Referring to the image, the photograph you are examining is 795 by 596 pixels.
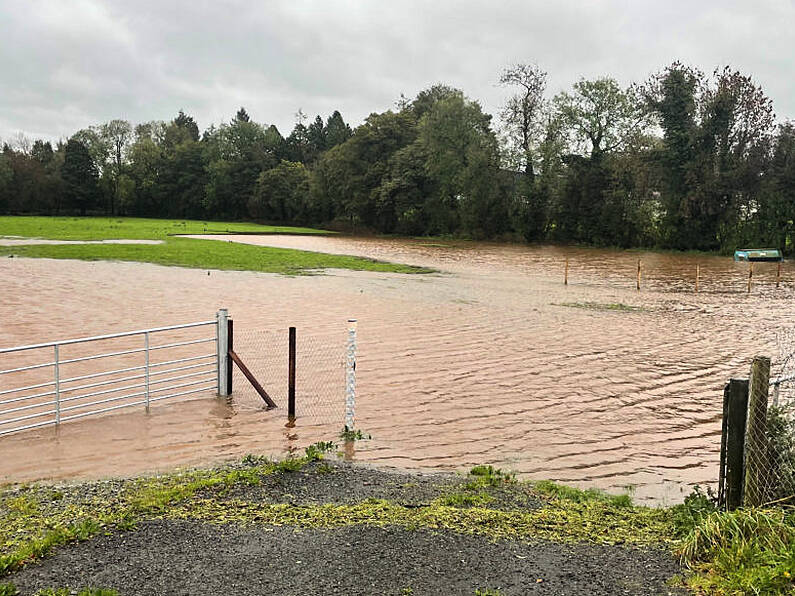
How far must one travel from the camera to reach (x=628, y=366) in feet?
48.0

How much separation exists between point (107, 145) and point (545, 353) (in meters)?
109

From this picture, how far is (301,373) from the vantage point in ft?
43.6

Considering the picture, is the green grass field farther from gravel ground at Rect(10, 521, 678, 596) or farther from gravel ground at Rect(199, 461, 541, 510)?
gravel ground at Rect(10, 521, 678, 596)

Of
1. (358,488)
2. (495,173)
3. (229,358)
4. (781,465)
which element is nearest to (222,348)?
(229,358)

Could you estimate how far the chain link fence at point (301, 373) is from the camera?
10835 millimetres

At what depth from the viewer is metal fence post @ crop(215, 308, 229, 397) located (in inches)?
421

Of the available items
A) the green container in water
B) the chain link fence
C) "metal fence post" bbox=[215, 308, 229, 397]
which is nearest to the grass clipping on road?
the chain link fence

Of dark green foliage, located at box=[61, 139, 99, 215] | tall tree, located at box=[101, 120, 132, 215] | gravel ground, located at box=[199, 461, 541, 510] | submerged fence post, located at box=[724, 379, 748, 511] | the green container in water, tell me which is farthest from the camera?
tall tree, located at box=[101, 120, 132, 215]

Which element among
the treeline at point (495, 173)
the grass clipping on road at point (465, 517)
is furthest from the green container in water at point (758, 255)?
the grass clipping on road at point (465, 517)

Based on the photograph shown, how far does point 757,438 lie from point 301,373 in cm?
906

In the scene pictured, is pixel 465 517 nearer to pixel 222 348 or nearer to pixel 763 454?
pixel 763 454

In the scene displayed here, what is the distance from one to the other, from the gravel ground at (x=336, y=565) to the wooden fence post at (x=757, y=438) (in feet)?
3.31

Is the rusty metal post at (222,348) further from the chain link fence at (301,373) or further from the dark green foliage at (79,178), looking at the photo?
the dark green foliage at (79,178)

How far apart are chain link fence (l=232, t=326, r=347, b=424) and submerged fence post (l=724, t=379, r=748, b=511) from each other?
5449 mm
